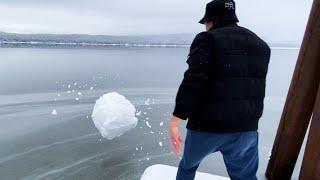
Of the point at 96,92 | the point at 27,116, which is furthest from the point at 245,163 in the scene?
the point at 96,92

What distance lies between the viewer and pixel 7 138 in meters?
7.09

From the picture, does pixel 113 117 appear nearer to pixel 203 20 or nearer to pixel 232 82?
pixel 203 20

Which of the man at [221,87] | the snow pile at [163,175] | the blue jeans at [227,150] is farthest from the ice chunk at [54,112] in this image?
the man at [221,87]

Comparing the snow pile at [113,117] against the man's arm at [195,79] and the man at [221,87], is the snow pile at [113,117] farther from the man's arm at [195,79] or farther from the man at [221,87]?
the man's arm at [195,79]

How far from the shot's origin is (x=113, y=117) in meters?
7.09

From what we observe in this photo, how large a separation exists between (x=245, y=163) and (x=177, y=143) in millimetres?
595

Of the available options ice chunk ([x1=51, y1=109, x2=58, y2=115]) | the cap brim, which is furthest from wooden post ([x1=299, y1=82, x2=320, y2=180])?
ice chunk ([x1=51, y1=109, x2=58, y2=115])

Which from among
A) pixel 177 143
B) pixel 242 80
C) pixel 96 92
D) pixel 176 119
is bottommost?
pixel 96 92

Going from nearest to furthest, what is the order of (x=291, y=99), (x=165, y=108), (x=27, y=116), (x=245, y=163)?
(x=245, y=163) → (x=291, y=99) → (x=27, y=116) → (x=165, y=108)

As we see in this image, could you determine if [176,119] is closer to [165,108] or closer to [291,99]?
[291,99]

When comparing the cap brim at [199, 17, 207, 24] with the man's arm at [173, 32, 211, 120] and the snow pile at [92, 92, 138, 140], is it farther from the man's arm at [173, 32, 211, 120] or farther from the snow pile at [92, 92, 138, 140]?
the snow pile at [92, 92, 138, 140]

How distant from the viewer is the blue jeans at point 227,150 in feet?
8.34

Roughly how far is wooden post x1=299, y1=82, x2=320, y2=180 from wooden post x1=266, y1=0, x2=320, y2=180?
29 cm

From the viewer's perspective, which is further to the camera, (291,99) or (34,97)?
(34,97)
